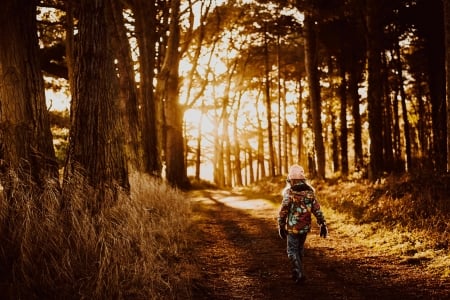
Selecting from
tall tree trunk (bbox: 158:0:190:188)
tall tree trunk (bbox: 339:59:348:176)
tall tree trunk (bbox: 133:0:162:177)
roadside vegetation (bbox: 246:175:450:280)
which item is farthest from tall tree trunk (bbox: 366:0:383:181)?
tall tree trunk (bbox: 339:59:348:176)

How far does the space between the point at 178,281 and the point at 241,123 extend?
122ft

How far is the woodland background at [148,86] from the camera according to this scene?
6281 millimetres

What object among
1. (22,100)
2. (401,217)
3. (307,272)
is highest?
(22,100)

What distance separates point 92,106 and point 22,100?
1268mm

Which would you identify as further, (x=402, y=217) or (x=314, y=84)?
(x=314, y=84)

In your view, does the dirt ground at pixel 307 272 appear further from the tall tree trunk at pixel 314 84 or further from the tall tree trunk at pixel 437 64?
the tall tree trunk at pixel 437 64

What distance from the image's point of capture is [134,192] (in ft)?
30.0

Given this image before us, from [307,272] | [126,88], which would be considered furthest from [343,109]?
[307,272]

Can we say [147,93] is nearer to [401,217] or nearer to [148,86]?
[148,86]

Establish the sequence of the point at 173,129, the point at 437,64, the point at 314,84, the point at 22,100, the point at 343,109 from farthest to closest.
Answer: the point at 343,109 → the point at 173,129 → the point at 437,64 → the point at 314,84 → the point at 22,100

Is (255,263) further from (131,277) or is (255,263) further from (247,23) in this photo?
(247,23)

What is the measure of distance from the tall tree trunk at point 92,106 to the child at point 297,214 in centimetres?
293

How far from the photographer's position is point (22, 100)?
702cm

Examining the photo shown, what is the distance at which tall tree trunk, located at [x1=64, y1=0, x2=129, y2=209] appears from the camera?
22.2ft
